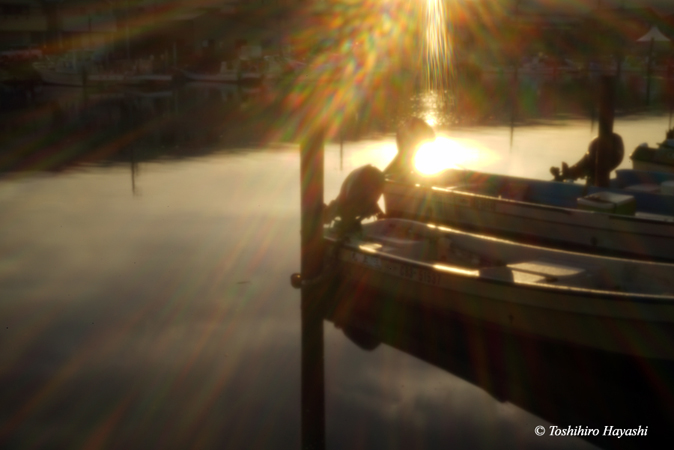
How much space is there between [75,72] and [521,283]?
46052 millimetres

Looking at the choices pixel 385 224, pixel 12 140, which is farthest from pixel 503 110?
pixel 385 224

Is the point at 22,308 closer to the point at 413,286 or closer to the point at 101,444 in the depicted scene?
the point at 101,444

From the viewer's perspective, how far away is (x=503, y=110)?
34.2 meters

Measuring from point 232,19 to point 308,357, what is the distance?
191ft

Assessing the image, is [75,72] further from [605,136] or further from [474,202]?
[605,136]

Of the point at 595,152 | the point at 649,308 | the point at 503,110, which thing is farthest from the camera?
the point at 503,110

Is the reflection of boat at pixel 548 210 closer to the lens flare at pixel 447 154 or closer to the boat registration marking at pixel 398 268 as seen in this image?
the boat registration marking at pixel 398 268

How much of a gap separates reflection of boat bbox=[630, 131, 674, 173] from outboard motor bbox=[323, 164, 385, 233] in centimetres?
857

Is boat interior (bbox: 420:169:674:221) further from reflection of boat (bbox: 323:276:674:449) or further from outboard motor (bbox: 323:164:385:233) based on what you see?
reflection of boat (bbox: 323:276:674:449)

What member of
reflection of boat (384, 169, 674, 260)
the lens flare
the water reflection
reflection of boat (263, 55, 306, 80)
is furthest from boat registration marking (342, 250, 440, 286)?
reflection of boat (263, 55, 306, 80)

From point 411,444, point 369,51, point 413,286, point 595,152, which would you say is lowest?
point 411,444

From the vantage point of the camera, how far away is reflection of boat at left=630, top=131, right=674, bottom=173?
15.8 metres

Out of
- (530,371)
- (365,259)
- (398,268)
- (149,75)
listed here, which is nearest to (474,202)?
(365,259)

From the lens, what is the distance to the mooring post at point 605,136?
42.9 feet
